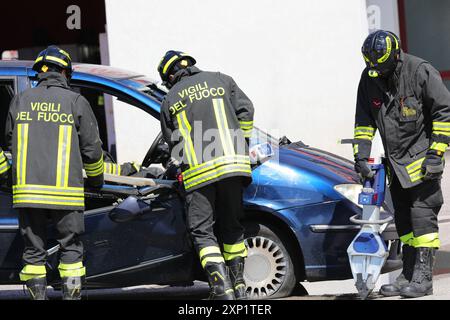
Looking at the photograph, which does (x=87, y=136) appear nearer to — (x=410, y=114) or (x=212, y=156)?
(x=212, y=156)

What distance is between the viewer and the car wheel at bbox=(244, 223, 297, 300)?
7.11 metres

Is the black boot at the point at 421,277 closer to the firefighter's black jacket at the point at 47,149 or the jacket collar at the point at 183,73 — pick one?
the jacket collar at the point at 183,73

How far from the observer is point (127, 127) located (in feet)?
38.6

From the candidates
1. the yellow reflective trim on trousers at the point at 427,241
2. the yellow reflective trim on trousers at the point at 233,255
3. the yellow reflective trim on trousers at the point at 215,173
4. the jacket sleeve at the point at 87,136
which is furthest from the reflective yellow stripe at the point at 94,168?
the yellow reflective trim on trousers at the point at 427,241

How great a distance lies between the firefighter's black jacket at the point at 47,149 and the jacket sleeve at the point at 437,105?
2.20 metres

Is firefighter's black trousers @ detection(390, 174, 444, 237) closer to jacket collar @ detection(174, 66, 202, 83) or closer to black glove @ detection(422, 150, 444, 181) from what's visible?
black glove @ detection(422, 150, 444, 181)

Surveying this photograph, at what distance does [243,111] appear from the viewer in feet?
22.6

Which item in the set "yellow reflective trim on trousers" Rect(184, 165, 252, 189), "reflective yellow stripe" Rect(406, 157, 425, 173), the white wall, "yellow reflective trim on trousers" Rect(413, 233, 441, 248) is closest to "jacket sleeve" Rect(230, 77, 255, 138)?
"yellow reflective trim on trousers" Rect(184, 165, 252, 189)

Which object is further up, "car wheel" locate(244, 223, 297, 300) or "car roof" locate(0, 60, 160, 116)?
"car roof" locate(0, 60, 160, 116)

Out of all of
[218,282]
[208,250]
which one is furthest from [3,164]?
[218,282]

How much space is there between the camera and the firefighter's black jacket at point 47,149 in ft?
21.2

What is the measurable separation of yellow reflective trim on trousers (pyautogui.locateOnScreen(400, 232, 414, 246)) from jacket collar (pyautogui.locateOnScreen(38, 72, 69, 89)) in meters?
2.48

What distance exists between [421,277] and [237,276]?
122 cm

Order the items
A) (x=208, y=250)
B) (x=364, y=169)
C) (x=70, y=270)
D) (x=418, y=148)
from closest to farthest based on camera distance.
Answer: (x=70, y=270) → (x=208, y=250) → (x=418, y=148) → (x=364, y=169)
